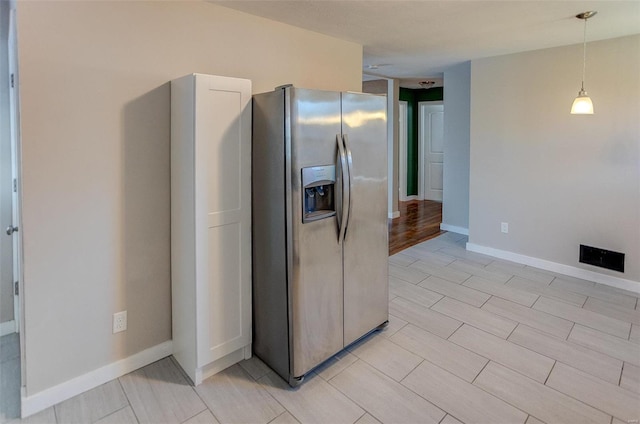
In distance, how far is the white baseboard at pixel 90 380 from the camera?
192cm

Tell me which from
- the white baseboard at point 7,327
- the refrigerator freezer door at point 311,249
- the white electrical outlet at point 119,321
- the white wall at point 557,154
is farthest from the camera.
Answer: the white wall at point 557,154

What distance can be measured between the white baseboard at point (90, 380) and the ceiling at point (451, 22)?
2293mm

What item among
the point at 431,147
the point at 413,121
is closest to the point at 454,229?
the point at 431,147

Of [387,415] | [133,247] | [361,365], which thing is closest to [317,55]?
[133,247]

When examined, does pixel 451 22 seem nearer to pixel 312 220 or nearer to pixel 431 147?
pixel 312 220

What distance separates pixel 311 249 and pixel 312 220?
0.56ft

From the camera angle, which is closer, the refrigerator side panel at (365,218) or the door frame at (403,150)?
the refrigerator side panel at (365,218)

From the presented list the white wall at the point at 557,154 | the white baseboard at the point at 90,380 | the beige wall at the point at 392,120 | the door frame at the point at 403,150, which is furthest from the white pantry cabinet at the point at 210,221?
the door frame at the point at 403,150

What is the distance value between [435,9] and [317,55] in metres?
1.06

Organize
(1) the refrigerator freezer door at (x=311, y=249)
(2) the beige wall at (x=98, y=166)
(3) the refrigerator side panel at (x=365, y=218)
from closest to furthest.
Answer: (2) the beige wall at (x=98, y=166) → (1) the refrigerator freezer door at (x=311, y=249) → (3) the refrigerator side panel at (x=365, y=218)

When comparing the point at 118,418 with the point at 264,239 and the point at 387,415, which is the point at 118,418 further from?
the point at 387,415

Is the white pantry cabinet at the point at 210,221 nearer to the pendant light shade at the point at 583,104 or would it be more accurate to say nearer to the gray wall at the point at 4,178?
the gray wall at the point at 4,178

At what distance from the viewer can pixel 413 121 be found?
7.92 m

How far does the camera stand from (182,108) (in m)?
2.12
